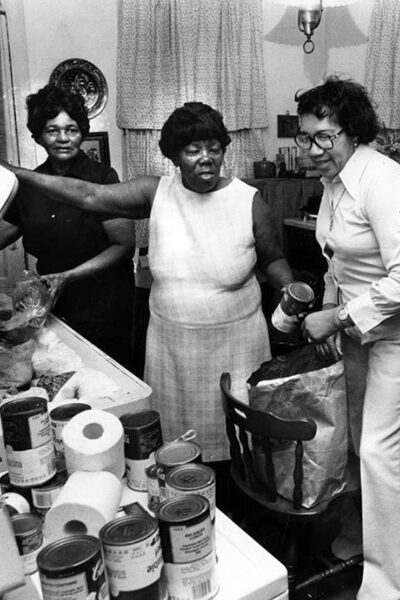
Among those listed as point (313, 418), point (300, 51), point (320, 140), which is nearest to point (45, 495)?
point (313, 418)

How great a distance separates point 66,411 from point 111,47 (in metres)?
3.83

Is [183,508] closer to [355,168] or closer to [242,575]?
[242,575]

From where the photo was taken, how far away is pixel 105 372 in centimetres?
155

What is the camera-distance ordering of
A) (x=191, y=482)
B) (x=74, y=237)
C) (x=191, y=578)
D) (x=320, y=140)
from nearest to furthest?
1. (x=191, y=578)
2. (x=191, y=482)
3. (x=320, y=140)
4. (x=74, y=237)

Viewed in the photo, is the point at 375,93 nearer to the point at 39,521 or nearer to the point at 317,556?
the point at 317,556

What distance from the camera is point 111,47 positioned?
171 inches

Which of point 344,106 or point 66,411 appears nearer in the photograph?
point 66,411

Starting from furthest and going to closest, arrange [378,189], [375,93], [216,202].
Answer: [375,93]
[216,202]
[378,189]

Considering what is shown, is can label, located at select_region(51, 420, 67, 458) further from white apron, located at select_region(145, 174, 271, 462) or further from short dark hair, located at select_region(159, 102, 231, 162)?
short dark hair, located at select_region(159, 102, 231, 162)

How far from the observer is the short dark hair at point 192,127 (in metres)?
1.72

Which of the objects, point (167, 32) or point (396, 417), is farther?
point (167, 32)

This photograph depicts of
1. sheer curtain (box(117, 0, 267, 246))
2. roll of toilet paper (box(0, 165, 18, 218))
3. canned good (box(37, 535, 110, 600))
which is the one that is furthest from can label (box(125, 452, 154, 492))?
sheer curtain (box(117, 0, 267, 246))

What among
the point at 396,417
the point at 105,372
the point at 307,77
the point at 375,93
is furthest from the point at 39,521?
the point at 307,77

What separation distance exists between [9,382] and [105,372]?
246mm
